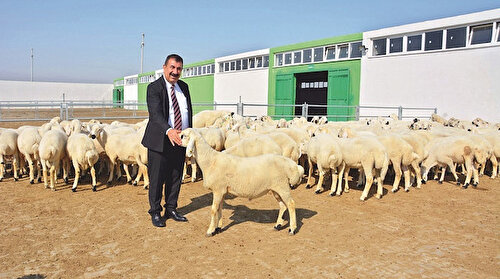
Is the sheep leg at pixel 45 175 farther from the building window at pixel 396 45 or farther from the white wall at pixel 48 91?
the white wall at pixel 48 91

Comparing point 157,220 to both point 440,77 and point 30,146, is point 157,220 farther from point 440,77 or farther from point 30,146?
point 440,77

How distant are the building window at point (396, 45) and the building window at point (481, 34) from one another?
3676 mm

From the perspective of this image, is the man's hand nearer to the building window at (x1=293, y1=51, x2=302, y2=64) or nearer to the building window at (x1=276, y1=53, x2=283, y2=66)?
the building window at (x1=293, y1=51, x2=302, y2=64)

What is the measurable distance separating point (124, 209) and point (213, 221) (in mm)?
2299

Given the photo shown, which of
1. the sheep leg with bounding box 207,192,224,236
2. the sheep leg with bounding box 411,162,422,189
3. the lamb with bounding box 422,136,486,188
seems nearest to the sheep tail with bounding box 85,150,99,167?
the sheep leg with bounding box 207,192,224,236

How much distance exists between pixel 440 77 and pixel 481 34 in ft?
8.49

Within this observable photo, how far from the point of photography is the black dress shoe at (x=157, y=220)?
5867mm

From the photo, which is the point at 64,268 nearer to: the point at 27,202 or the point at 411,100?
the point at 27,202

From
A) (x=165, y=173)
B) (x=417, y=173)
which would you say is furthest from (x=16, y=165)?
(x=417, y=173)

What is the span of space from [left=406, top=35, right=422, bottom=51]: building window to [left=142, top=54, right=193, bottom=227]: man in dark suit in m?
16.9

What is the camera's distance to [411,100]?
64.3 feet

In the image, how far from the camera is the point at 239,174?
545cm

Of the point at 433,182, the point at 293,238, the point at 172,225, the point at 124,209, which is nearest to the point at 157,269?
the point at 172,225

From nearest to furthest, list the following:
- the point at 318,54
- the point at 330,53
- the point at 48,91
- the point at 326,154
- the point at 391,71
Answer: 1. the point at 326,154
2. the point at 391,71
3. the point at 330,53
4. the point at 318,54
5. the point at 48,91
